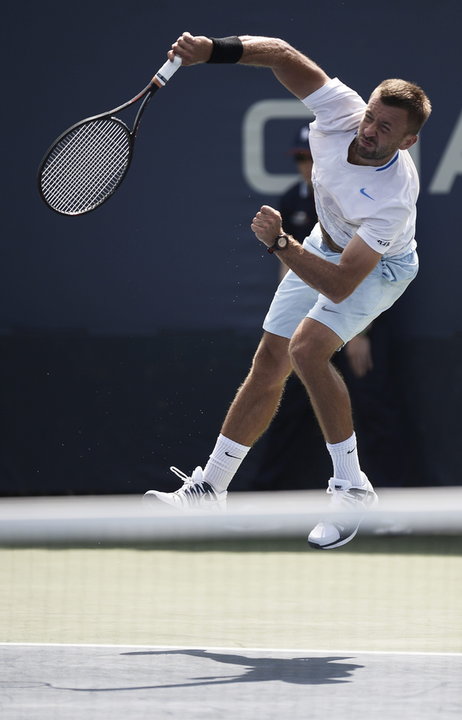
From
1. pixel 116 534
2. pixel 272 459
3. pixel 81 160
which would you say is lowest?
pixel 116 534

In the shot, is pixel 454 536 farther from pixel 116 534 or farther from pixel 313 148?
pixel 116 534

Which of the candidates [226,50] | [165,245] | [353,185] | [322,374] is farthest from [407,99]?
[165,245]

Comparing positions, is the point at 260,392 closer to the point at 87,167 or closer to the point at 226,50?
the point at 87,167

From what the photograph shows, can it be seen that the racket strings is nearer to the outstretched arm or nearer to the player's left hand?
the outstretched arm

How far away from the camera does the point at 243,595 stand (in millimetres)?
6480

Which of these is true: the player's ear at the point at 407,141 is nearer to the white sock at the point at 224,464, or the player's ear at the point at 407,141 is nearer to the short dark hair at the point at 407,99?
the short dark hair at the point at 407,99

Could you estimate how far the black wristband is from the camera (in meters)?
5.04

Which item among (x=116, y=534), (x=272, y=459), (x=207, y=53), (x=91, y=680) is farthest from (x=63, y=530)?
(x=272, y=459)

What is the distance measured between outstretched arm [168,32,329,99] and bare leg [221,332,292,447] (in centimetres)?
94

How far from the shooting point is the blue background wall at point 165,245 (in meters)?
8.27

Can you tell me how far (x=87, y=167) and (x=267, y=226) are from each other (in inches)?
33.9

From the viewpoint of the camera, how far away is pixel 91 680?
4668mm

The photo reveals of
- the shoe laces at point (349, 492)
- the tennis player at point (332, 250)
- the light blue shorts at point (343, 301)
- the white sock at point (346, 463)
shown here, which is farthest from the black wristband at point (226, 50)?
the shoe laces at point (349, 492)

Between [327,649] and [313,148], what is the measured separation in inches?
69.7
